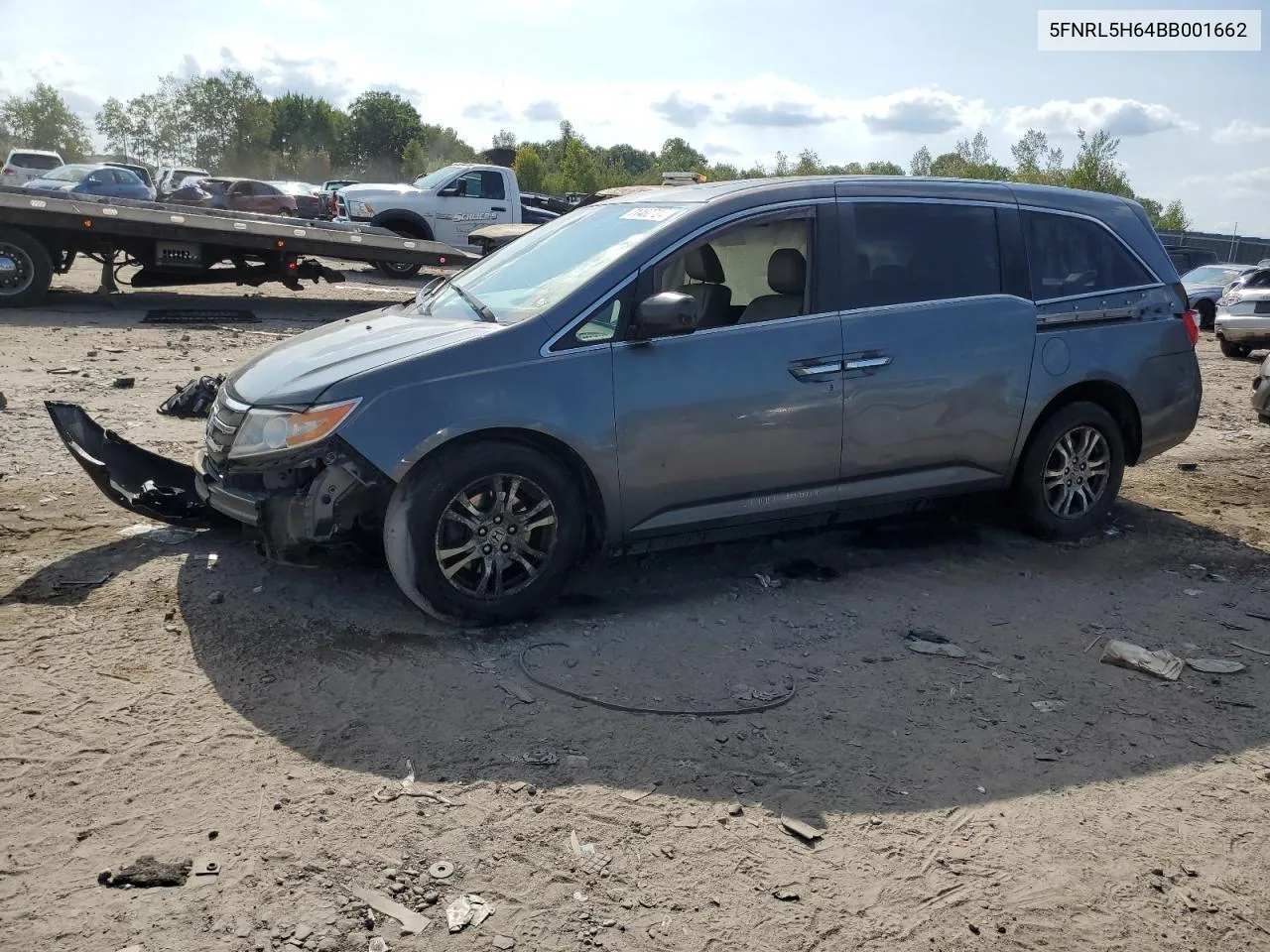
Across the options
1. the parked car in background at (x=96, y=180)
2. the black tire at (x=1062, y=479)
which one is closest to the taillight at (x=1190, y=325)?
the black tire at (x=1062, y=479)

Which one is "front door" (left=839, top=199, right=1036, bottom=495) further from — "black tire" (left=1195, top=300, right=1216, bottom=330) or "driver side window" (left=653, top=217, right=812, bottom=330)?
"black tire" (left=1195, top=300, right=1216, bottom=330)

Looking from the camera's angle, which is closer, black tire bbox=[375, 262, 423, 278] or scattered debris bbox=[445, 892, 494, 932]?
scattered debris bbox=[445, 892, 494, 932]

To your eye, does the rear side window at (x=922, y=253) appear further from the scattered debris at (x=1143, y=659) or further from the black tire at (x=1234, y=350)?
the black tire at (x=1234, y=350)

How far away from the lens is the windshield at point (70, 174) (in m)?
24.7

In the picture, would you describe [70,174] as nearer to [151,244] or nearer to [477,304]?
[151,244]

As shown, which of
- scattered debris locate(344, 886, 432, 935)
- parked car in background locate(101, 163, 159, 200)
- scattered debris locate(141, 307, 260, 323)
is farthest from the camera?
parked car in background locate(101, 163, 159, 200)

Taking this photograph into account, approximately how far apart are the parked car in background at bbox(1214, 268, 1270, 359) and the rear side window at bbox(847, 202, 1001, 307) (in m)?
12.9

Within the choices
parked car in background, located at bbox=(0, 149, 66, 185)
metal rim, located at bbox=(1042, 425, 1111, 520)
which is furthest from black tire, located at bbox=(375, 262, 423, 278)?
Answer: parked car in background, located at bbox=(0, 149, 66, 185)

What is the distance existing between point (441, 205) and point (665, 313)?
17.7 m

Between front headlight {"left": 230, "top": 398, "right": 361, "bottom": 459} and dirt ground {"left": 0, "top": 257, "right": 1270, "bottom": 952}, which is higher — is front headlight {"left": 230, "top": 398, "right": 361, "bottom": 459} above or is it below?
above

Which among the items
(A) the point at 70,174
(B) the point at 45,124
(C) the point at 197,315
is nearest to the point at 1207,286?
(C) the point at 197,315

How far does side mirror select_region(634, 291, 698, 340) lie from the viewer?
467cm

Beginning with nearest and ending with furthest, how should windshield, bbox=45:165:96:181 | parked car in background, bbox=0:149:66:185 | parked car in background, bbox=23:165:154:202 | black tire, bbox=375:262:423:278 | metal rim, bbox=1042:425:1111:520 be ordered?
metal rim, bbox=1042:425:1111:520, black tire, bbox=375:262:423:278, parked car in background, bbox=23:165:154:202, windshield, bbox=45:165:96:181, parked car in background, bbox=0:149:66:185

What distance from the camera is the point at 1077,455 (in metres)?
6.10
